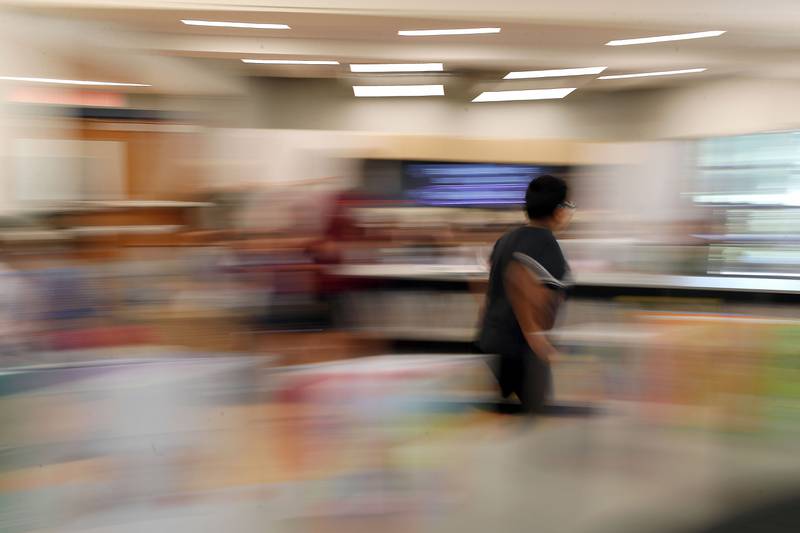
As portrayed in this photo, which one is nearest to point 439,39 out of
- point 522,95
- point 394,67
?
point 394,67

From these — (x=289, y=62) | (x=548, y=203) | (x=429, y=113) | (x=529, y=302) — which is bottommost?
(x=529, y=302)

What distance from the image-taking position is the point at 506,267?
6.43ft

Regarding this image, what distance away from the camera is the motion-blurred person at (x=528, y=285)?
71.8 inches

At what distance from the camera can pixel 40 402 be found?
1277 mm

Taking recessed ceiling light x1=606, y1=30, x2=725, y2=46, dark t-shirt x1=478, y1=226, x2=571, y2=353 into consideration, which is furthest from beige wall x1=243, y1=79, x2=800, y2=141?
dark t-shirt x1=478, y1=226, x2=571, y2=353

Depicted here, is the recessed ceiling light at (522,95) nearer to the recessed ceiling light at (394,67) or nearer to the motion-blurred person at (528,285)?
the recessed ceiling light at (394,67)

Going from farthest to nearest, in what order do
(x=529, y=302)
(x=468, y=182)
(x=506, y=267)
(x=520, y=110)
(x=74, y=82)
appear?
(x=468, y=182) < (x=506, y=267) < (x=529, y=302) < (x=520, y=110) < (x=74, y=82)

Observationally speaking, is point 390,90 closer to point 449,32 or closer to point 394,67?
point 394,67

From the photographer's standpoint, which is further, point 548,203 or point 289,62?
point 548,203

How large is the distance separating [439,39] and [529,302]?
0.78 m

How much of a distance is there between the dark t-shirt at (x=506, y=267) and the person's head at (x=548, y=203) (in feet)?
0.16

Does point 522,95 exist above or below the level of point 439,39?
below

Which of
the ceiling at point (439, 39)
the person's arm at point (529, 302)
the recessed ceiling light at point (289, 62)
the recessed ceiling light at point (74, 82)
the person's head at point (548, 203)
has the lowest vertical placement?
the person's arm at point (529, 302)

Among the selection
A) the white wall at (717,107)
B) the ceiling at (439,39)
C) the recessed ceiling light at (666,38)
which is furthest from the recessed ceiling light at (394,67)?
the white wall at (717,107)
